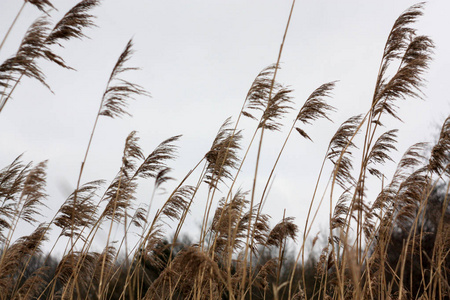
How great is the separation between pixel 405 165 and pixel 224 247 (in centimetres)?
212

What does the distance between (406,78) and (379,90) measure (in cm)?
21

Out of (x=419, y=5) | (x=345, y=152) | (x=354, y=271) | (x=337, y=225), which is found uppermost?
(x=419, y=5)

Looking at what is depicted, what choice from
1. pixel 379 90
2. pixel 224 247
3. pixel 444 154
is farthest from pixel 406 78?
pixel 224 247

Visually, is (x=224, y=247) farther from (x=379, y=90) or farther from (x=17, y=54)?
(x=17, y=54)

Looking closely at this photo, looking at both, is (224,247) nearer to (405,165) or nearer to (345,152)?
(345,152)

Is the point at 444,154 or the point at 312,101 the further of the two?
the point at 444,154

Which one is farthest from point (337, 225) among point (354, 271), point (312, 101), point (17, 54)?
point (354, 271)

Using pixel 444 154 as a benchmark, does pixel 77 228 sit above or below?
below

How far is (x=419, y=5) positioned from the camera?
3.81 meters

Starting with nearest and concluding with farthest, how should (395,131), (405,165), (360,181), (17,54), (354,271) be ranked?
(354,271) < (17,54) < (360,181) < (395,131) < (405,165)

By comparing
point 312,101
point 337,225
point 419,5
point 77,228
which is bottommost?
point 77,228

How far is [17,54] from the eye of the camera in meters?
3.23

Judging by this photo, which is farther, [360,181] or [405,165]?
[405,165]

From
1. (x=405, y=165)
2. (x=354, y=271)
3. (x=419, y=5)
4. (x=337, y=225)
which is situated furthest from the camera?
(x=405, y=165)
